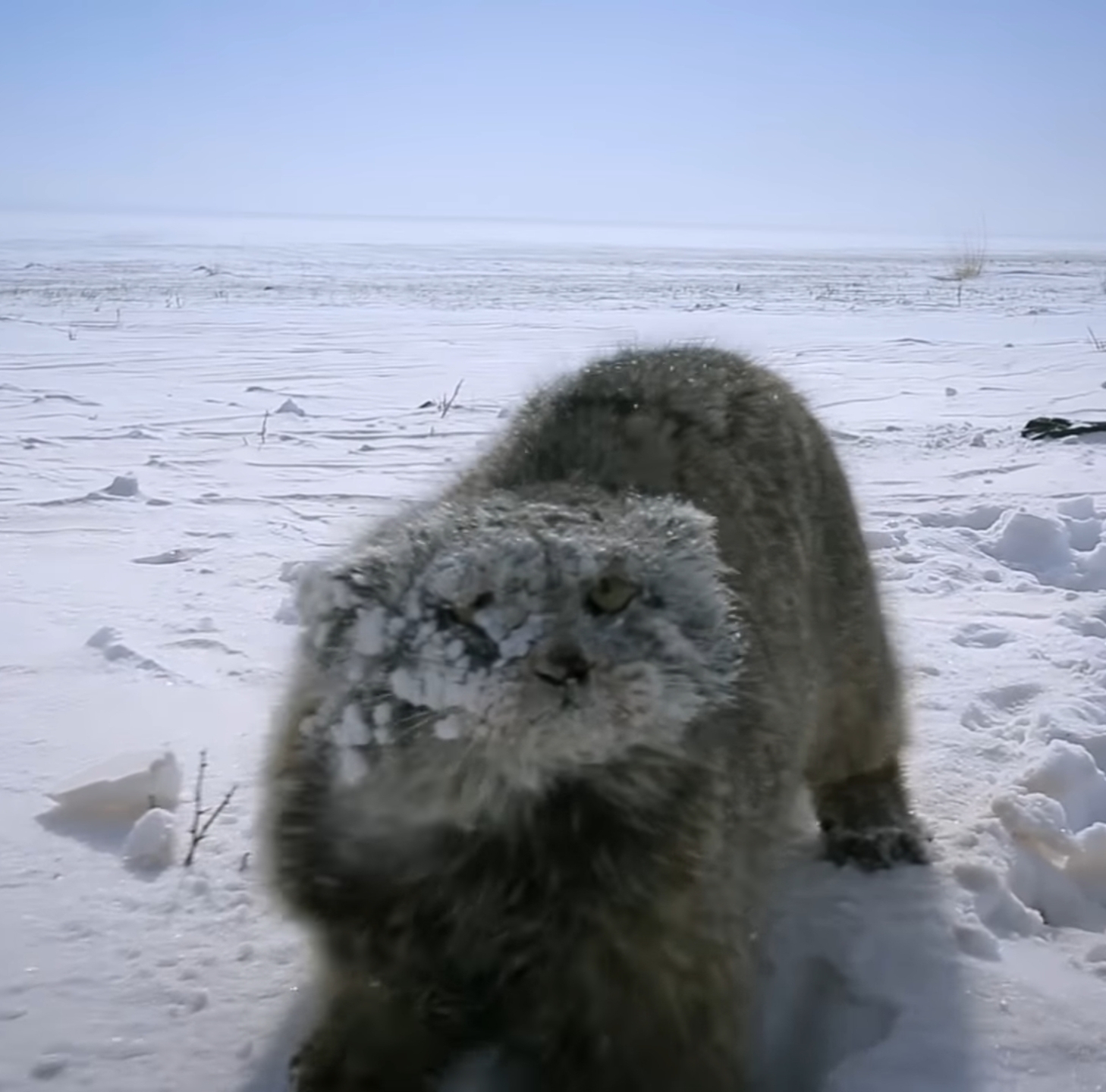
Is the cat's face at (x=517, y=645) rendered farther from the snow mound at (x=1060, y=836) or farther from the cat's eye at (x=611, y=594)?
the snow mound at (x=1060, y=836)

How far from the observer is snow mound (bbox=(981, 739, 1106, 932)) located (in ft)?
8.66

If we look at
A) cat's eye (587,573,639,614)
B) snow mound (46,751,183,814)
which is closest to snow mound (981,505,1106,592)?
snow mound (46,751,183,814)

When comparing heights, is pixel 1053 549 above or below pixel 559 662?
below

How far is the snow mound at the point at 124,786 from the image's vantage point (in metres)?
2.77

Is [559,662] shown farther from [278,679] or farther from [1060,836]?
[278,679]

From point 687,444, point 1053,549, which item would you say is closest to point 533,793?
point 687,444

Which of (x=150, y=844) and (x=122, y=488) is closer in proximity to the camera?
(x=150, y=844)

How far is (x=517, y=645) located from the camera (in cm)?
145

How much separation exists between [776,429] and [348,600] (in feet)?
4.96

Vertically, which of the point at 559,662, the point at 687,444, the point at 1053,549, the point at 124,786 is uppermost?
the point at 687,444

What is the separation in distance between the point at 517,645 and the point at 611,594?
0.48 feet

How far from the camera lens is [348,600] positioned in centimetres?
158

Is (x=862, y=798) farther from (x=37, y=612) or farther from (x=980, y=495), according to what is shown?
(x=980, y=495)

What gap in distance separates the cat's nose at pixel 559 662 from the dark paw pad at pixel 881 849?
1694 mm
